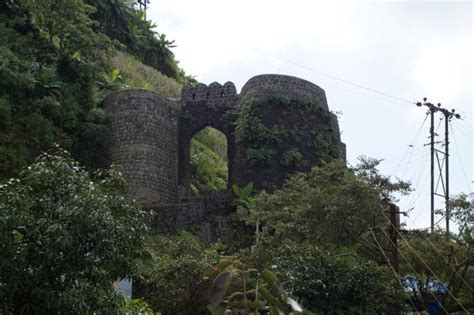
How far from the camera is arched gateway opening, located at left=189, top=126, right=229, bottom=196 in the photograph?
1240 inches

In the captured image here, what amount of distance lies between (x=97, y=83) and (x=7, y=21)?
13.2ft

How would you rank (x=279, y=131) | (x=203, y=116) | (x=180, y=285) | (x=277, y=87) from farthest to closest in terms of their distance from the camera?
(x=203, y=116) < (x=277, y=87) < (x=279, y=131) < (x=180, y=285)

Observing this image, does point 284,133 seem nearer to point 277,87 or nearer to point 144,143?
point 277,87

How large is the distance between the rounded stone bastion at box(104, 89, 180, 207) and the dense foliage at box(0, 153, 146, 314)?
48.8 feet

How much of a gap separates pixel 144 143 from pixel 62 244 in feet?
56.7

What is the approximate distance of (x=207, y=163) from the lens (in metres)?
32.9

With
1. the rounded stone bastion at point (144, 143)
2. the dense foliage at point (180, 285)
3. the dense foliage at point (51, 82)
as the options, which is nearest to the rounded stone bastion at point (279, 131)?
the rounded stone bastion at point (144, 143)

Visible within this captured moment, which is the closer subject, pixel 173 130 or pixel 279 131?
pixel 279 131

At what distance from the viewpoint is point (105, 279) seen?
9.02 metres

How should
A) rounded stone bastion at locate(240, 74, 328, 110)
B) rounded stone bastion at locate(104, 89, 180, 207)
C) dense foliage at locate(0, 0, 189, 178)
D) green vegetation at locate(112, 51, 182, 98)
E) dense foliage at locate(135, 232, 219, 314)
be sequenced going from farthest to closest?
green vegetation at locate(112, 51, 182, 98) < rounded stone bastion at locate(240, 74, 328, 110) < rounded stone bastion at locate(104, 89, 180, 207) < dense foliage at locate(0, 0, 189, 178) < dense foliage at locate(135, 232, 219, 314)

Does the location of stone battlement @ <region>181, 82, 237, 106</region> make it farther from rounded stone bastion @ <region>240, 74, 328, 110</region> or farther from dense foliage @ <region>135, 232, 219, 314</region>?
dense foliage @ <region>135, 232, 219, 314</region>

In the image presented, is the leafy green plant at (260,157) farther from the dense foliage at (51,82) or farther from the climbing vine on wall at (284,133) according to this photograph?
the dense foliage at (51,82)

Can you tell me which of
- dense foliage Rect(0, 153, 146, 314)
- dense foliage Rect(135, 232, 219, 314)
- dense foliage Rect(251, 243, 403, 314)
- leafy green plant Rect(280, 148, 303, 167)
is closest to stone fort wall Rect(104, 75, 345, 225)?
leafy green plant Rect(280, 148, 303, 167)

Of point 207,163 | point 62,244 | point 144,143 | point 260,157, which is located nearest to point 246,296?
point 62,244
